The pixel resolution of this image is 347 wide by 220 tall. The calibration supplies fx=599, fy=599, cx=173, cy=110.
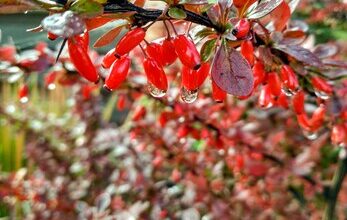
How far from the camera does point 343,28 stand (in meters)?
3.94

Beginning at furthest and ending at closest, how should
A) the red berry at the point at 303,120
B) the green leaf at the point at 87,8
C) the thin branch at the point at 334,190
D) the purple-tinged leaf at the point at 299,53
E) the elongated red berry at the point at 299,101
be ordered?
the thin branch at the point at 334,190
the red berry at the point at 303,120
the elongated red berry at the point at 299,101
the purple-tinged leaf at the point at 299,53
the green leaf at the point at 87,8

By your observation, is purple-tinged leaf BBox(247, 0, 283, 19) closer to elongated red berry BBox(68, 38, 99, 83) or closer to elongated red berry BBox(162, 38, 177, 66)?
elongated red berry BBox(162, 38, 177, 66)

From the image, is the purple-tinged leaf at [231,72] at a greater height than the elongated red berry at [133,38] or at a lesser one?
lesser

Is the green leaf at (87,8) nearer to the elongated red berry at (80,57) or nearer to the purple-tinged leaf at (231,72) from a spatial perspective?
the elongated red berry at (80,57)

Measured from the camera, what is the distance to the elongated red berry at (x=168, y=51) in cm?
85

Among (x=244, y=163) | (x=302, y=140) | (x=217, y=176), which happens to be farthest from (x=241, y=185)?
(x=302, y=140)

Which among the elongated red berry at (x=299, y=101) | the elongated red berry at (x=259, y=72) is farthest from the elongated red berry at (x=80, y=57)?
the elongated red berry at (x=299, y=101)

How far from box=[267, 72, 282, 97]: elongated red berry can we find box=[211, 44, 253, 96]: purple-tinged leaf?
9.7 inches

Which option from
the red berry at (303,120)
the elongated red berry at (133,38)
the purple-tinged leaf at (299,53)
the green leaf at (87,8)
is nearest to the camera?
the green leaf at (87,8)

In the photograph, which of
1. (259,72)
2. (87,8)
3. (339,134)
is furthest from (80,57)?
(339,134)

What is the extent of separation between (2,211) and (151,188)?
39.3 inches

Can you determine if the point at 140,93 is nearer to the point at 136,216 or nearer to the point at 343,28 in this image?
the point at 136,216

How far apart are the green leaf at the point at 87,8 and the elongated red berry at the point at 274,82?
45 centimetres

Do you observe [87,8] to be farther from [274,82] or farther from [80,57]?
[274,82]
